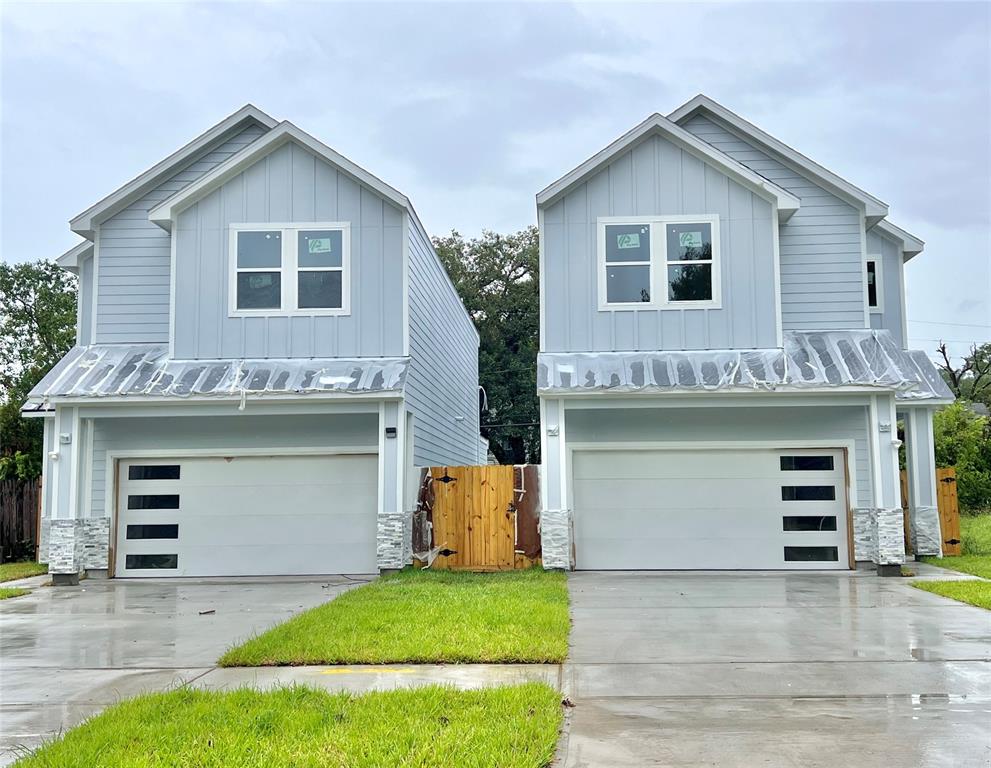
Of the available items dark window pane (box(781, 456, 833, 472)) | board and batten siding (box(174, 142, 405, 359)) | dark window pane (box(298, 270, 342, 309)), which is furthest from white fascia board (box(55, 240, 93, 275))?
dark window pane (box(781, 456, 833, 472))

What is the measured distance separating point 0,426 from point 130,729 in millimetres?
16796

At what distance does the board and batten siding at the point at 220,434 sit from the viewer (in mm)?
14734

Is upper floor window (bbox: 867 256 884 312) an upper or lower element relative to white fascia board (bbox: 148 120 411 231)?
lower

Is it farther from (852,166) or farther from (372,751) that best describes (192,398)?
(852,166)

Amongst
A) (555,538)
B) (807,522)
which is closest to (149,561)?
(555,538)

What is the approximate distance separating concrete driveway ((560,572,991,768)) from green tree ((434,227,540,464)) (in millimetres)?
26191

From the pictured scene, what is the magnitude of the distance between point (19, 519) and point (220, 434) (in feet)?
19.8

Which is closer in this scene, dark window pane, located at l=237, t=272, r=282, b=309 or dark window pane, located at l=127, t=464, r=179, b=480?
dark window pane, located at l=237, t=272, r=282, b=309

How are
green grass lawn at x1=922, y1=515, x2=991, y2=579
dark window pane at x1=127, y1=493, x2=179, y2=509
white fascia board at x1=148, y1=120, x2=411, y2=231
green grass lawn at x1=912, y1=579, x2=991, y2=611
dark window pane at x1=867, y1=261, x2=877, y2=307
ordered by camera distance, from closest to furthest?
green grass lawn at x1=912, y1=579, x2=991, y2=611, green grass lawn at x1=922, y1=515, x2=991, y2=579, white fascia board at x1=148, y1=120, x2=411, y2=231, dark window pane at x1=127, y1=493, x2=179, y2=509, dark window pane at x1=867, y1=261, x2=877, y2=307

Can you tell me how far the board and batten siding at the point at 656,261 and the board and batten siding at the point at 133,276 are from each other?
673cm

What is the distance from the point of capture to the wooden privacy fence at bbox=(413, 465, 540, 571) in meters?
14.4

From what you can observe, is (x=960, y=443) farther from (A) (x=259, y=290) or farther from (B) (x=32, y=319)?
(B) (x=32, y=319)

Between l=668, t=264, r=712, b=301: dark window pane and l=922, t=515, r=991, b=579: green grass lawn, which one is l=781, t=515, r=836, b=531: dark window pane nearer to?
l=922, t=515, r=991, b=579: green grass lawn

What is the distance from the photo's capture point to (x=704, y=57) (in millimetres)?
16797
